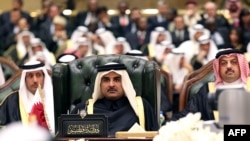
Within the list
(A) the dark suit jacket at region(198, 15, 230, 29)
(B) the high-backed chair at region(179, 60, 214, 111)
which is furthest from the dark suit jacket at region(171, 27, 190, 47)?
(B) the high-backed chair at region(179, 60, 214, 111)

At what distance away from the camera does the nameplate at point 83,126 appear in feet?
15.8

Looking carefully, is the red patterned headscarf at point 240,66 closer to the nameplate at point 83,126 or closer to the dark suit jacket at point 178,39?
the nameplate at point 83,126

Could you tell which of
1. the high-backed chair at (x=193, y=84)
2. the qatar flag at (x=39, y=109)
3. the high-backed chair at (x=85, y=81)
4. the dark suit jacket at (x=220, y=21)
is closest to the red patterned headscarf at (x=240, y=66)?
the high-backed chair at (x=193, y=84)

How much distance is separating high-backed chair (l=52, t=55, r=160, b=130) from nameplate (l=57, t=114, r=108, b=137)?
6.00 feet

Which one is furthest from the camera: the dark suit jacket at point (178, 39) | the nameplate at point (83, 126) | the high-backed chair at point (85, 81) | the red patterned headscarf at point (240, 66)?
the dark suit jacket at point (178, 39)

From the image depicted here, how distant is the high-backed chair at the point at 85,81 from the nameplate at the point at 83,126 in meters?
1.83

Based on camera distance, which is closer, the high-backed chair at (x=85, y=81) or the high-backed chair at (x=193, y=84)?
the high-backed chair at (x=85, y=81)

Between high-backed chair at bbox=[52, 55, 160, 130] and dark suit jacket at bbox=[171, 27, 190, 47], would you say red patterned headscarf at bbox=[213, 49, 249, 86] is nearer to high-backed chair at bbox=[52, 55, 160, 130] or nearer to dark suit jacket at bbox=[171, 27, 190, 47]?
high-backed chair at bbox=[52, 55, 160, 130]

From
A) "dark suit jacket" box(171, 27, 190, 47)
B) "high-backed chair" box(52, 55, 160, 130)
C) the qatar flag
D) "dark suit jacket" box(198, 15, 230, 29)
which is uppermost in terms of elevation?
"dark suit jacket" box(198, 15, 230, 29)

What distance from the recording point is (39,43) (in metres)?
15.0

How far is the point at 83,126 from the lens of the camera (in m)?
4.84

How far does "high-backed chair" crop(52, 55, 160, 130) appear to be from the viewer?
6.86 meters

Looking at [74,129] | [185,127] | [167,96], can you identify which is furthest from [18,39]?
[185,127]

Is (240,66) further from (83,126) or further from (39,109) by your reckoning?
(83,126)
